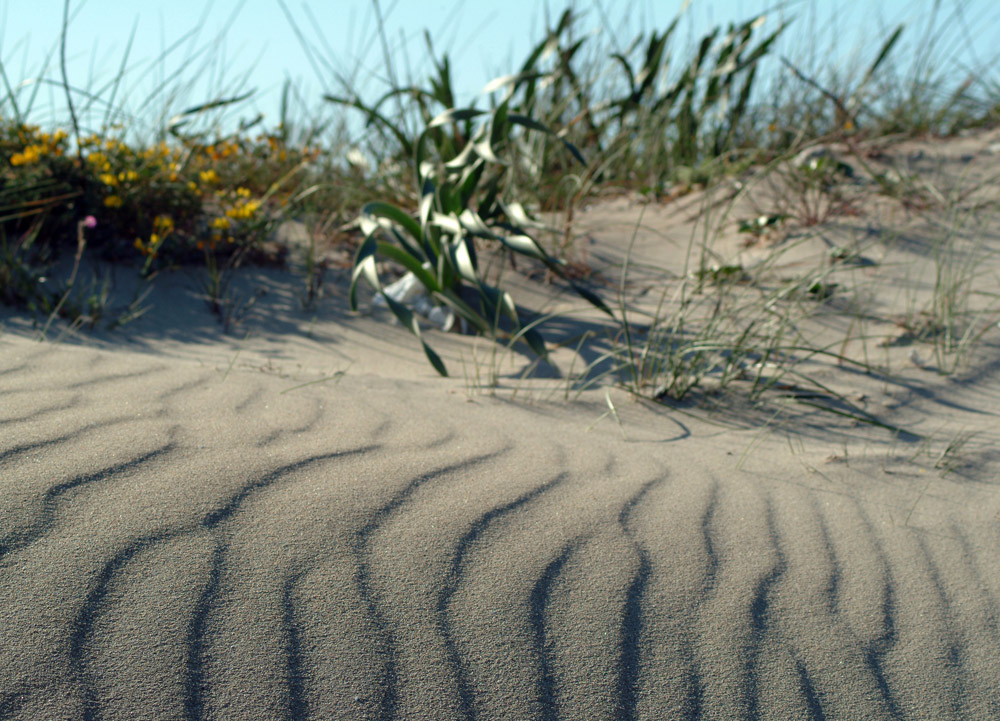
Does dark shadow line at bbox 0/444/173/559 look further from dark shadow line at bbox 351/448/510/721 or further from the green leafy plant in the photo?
the green leafy plant

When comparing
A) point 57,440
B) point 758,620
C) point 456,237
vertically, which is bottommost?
point 758,620

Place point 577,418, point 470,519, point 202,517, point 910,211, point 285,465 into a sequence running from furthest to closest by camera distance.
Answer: point 910,211, point 577,418, point 285,465, point 470,519, point 202,517

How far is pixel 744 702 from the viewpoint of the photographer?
1330mm

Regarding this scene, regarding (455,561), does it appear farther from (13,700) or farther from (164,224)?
(164,224)

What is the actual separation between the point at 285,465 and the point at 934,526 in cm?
169

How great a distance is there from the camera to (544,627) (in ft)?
4.61

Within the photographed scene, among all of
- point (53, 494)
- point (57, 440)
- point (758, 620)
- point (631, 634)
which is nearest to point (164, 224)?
point (57, 440)

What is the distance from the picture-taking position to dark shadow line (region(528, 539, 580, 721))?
1.28m

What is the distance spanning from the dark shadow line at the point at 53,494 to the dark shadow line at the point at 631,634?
1147 millimetres

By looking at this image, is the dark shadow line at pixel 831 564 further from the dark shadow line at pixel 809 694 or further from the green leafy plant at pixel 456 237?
the green leafy plant at pixel 456 237

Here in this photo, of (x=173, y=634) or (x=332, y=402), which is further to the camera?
(x=332, y=402)

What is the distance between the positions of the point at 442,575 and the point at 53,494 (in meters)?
0.85

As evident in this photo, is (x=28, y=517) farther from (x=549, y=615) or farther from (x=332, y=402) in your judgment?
(x=549, y=615)

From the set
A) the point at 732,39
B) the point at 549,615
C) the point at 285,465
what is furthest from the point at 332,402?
the point at 732,39
